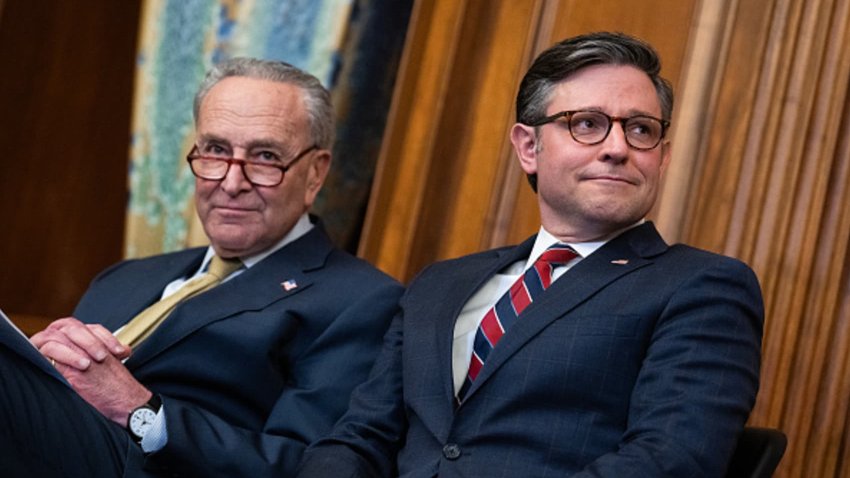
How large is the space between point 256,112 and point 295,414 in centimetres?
77

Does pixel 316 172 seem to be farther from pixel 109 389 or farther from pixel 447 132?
pixel 109 389

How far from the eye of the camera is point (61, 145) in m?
4.70

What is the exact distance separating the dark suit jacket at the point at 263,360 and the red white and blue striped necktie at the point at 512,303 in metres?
0.39

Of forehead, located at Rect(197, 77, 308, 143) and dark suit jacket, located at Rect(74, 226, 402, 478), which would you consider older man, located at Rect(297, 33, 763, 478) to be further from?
forehead, located at Rect(197, 77, 308, 143)

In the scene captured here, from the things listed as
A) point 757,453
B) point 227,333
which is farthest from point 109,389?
point 757,453

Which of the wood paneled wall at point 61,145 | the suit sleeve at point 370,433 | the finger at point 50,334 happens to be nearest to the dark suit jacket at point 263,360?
the suit sleeve at point 370,433

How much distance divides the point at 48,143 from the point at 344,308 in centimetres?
220

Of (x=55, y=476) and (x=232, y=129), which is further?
(x=232, y=129)

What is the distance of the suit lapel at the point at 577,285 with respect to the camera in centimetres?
234

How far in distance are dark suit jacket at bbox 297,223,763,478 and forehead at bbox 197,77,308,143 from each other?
2.50 ft

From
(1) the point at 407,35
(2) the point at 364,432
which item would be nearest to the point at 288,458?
(2) the point at 364,432

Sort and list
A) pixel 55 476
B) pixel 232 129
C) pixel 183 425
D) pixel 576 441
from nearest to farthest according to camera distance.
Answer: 1. pixel 576 441
2. pixel 55 476
3. pixel 183 425
4. pixel 232 129

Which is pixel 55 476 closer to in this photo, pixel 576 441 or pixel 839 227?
pixel 576 441

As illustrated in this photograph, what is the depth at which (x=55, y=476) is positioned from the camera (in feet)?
Answer: 8.01
